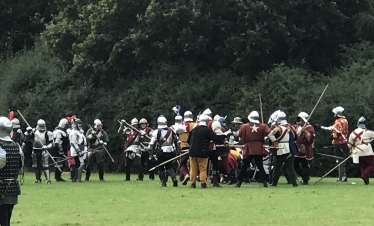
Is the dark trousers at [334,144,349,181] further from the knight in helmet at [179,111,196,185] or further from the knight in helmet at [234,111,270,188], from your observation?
the knight in helmet at [179,111,196,185]

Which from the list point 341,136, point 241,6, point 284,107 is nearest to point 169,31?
point 241,6

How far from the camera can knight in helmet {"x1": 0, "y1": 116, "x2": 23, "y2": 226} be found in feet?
40.7

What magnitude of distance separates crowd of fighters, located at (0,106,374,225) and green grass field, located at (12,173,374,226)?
702 mm

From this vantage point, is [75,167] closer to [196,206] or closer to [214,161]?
[214,161]

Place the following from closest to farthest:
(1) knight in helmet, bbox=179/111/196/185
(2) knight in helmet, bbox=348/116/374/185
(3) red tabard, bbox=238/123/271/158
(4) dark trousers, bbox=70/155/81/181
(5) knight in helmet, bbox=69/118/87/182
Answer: (3) red tabard, bbox=238/123/271/158, (1) knight in helmet, bbox=179/111/196/185, (2) knight in helmet, bbox=348/116/374/185, (5) knight in helmet, bbox=69/118/87/182, (4) dark trousers, bbox=70/155/81/181

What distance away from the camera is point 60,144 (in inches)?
1087

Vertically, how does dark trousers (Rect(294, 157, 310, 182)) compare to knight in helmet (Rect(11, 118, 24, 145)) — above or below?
below

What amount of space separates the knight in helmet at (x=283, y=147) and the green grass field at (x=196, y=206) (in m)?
0.52

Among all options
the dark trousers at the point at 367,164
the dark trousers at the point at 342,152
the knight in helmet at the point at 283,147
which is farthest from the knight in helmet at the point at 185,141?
the dark trousers at the point at 367,164

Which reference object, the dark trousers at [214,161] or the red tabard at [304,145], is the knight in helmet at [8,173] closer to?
the dark trousers at [214,161]

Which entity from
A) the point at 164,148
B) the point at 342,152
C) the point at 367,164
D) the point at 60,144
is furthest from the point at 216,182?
the point at 60,144

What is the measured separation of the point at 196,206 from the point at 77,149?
33.0 ft

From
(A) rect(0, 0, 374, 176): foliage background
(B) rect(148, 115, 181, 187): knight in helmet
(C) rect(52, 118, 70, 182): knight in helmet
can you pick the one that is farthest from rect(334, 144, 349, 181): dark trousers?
(C) rect(52, 118, 70, 182): knight in helmet

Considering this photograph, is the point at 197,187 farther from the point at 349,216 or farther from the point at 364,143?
the point at 349,216
